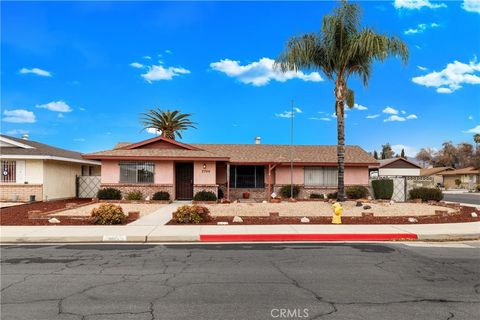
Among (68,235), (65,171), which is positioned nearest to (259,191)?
(65,171)

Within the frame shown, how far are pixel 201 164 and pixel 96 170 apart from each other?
1413 cm

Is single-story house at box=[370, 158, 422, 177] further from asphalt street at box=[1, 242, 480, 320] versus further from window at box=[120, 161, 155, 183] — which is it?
asphalt street at box=[1, 242, 480, 320]

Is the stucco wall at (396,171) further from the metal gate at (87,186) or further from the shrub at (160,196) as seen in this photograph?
the metal gate at (87,186)

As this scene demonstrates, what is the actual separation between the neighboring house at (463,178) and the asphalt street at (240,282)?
59.4 m

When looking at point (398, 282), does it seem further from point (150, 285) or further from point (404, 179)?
point (404, 179)

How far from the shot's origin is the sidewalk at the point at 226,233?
11.4m

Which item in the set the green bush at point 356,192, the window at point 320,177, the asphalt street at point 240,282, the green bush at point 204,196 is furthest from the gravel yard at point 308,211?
the window at point 320,177

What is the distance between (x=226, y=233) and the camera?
1194cm

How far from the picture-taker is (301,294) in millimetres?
5977

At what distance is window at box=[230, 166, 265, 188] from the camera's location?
27859mm

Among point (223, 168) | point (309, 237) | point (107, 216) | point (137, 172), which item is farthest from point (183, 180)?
point (309, 237)

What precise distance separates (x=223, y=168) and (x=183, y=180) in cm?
338

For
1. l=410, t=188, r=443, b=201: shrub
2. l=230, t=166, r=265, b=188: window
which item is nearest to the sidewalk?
l=410, t=188, r=443, b=201: shrub

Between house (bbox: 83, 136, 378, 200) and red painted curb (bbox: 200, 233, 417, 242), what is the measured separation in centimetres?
1258
